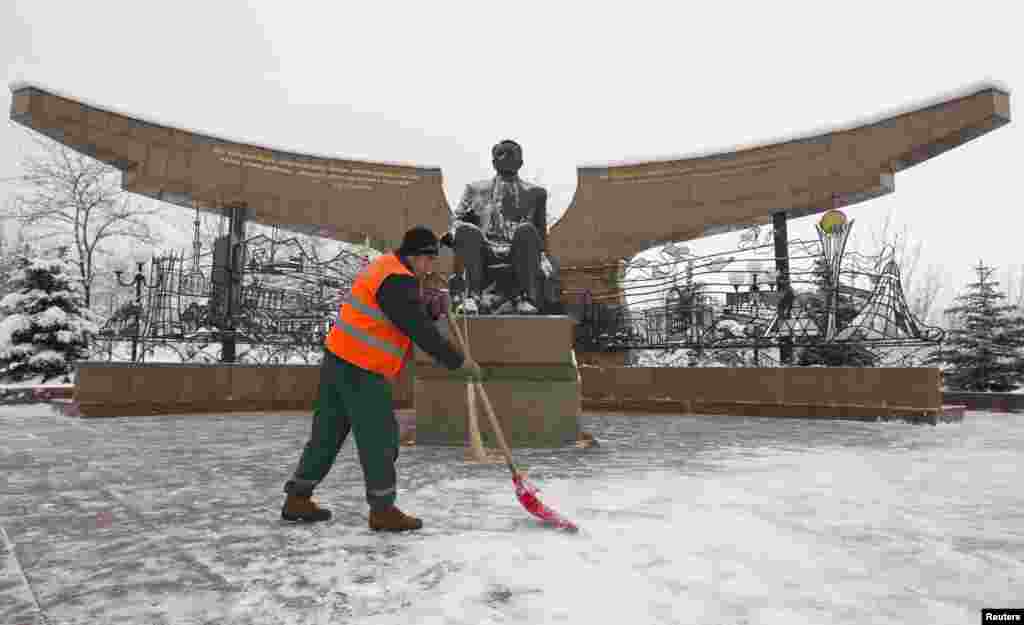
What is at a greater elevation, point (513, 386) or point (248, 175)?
point (248, 175)

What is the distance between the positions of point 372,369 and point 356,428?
30cm

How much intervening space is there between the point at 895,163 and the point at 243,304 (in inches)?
447

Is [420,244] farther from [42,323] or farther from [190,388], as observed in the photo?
[42,323]

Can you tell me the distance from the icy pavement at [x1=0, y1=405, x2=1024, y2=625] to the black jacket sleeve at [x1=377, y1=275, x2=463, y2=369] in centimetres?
87

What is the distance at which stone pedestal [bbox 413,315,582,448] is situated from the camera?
5418 mm

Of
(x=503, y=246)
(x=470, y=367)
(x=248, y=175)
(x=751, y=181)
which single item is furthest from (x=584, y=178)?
(x=470, y=367)

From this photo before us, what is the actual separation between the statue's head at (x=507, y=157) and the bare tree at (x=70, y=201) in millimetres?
18559

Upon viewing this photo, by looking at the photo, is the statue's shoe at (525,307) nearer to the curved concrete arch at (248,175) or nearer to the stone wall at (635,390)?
the stone wall at (635,390)

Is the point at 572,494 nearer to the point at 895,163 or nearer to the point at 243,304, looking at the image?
the point at 243,304

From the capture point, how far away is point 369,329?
289cm

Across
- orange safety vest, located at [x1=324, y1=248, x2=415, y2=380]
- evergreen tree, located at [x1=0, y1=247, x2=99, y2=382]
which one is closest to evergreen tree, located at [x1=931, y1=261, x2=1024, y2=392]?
orange safety vest, located at [x1=324, y1=248, x2=415, y2=380]

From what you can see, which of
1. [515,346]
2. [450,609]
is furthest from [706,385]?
[450,609]

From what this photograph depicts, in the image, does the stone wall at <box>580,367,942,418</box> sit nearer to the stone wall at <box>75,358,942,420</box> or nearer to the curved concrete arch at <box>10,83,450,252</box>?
the stone wall at <box>75,358,942,420</box>

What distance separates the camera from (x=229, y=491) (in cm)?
347
